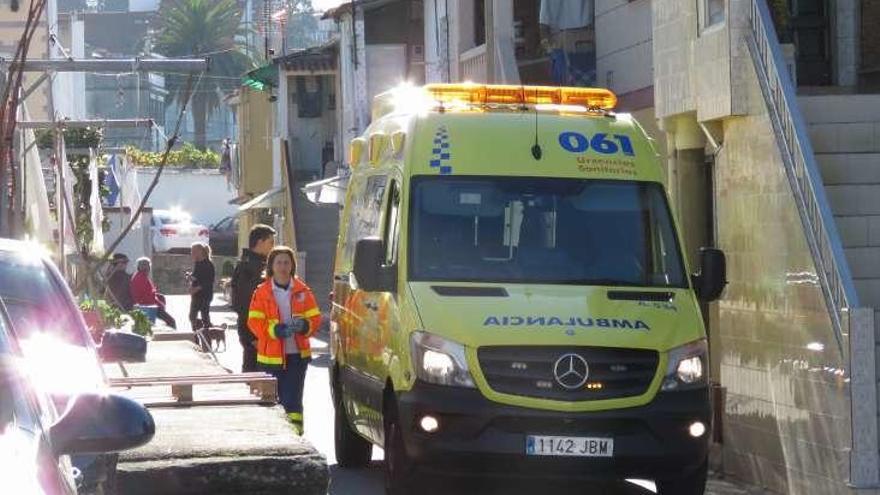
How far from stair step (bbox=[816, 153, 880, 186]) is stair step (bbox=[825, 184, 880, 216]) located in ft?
0.22

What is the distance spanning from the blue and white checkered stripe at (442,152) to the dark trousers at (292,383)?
2544 mm

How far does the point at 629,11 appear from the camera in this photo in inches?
896

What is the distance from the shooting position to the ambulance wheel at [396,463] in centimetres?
1218

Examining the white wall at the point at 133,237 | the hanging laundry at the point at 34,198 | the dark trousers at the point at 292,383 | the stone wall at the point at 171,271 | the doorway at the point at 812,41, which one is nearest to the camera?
the dark trousers at the point at 292,383

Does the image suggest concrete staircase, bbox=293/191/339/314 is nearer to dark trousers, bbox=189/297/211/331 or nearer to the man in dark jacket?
dark trousers, bbox=189/297/211/331

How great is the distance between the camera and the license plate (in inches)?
461

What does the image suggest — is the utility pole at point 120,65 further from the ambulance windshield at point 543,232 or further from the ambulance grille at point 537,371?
the ambulance grille at point 537,371

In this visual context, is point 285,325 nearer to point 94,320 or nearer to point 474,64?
point 94,320

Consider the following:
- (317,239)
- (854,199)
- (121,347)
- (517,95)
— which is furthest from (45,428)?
(317,239)

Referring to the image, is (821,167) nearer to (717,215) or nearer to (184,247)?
(717,215)

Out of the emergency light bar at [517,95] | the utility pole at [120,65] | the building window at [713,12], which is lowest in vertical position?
the emergency light bar at [517,95]

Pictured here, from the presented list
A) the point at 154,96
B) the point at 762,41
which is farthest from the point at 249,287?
the point at 154,96

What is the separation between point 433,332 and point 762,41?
13.0 ft

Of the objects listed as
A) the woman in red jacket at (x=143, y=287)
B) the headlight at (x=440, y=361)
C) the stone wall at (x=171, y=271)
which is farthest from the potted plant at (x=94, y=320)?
the stone wall at (x=171, y=271)
